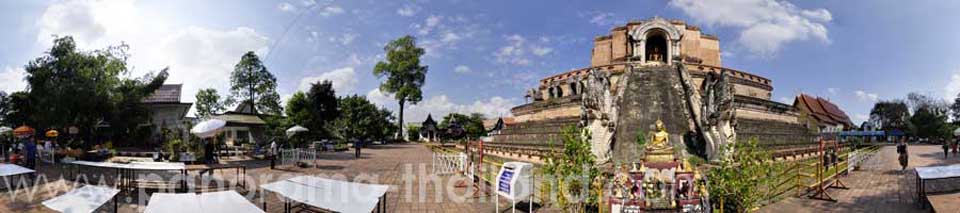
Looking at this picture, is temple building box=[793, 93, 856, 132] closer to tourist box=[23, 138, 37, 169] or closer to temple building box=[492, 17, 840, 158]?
temple building box=[492, 17, 840, 158]

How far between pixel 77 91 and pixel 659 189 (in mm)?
22332

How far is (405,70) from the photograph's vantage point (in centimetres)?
4391

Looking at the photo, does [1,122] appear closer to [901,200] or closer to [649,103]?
[649,103]

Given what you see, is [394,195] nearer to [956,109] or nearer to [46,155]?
[46,155]

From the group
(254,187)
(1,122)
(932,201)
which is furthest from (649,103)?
(1,122)

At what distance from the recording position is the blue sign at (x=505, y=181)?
6.64m

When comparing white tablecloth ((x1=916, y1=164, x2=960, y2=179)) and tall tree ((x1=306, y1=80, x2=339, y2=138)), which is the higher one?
tall tree ((x1=306, y1=80, x2=339, y2=138))

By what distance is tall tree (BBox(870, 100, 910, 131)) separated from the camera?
60.1 meters

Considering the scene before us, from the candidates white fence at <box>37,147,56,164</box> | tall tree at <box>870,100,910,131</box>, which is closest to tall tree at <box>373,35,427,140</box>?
white fence at <box>37,147,56,164</box>

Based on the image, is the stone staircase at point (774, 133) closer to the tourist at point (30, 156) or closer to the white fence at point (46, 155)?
the tourist at point (30, 156)

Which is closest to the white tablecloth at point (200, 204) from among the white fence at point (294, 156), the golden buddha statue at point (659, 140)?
the golden buddha statue at point (659, 140)

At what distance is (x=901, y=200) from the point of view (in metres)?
8.83

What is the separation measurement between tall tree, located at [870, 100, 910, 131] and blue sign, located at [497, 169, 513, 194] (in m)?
72.7

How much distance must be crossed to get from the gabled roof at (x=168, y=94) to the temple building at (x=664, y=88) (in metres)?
23.9
